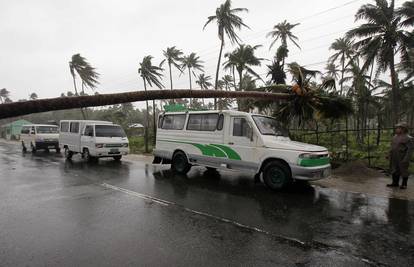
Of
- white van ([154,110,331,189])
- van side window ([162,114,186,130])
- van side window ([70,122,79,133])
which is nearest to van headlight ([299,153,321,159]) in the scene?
white van ([154,110,331,189])

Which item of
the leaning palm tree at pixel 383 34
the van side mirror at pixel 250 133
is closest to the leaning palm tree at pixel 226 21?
the leaning palm tree at pixel 383 34

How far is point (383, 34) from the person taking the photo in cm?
2167

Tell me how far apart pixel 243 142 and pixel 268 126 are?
40.2 inches

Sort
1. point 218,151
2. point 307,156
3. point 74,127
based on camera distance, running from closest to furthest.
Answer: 1. point 307,156
2. point 218,151
3. point 74,127

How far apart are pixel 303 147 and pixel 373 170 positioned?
4.71 metres

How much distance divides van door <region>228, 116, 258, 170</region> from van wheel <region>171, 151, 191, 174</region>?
2.15 metres

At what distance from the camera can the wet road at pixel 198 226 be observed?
375cm

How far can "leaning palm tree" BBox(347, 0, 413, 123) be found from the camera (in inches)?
835

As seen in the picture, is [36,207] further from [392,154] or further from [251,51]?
[251,51]

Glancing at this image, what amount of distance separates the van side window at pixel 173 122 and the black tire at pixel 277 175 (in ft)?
12.3

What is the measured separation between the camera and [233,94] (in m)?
7.38

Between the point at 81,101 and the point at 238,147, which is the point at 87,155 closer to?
the point at 238,147

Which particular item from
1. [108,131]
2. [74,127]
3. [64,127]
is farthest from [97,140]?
[64,127]

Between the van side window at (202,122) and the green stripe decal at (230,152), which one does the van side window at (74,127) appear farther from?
the green stripe decal at (230,152)
